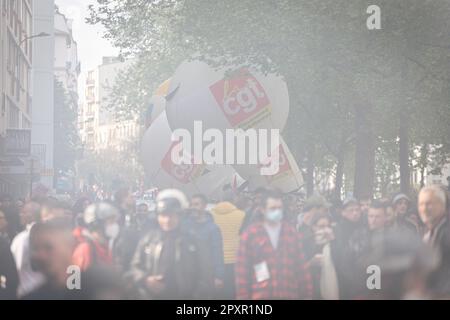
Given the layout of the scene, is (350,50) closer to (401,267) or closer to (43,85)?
(401,267)

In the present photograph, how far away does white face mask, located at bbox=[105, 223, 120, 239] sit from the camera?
12.1 metres

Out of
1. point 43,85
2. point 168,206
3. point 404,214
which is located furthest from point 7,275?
point 43,85

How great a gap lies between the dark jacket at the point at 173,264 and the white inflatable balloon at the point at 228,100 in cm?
1715

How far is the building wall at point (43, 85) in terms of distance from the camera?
70.0 metres

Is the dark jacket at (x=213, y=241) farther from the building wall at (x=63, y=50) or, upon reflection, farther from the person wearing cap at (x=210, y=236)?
the building wall at (x=63, y=50)

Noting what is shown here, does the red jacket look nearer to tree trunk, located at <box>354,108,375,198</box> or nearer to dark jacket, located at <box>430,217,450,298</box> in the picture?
dark jacket, located at <box>430,217,450,298</box>

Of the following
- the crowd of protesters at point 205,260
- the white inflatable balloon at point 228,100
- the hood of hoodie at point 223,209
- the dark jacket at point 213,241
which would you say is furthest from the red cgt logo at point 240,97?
the crowd of protesters at point 205,260

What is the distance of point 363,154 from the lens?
3406 centimetres

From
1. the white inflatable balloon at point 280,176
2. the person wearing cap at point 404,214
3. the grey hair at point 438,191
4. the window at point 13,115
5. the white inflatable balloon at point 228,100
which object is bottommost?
the person wearing cap at point 404,214

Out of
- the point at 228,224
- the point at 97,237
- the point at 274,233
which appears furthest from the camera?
the point at 228,224

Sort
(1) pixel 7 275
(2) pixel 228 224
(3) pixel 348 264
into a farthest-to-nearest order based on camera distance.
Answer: (2) pixel 228 224, (3) pixel 348 264, (1) pixel 7 275

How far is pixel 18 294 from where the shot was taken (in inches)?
458

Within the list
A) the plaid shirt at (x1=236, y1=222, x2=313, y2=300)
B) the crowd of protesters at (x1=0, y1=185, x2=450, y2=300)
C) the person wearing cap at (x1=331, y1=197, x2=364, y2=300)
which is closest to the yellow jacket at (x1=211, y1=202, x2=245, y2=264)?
the person wearing cap at (x1=331, y1=197, x2=364, y2=300)

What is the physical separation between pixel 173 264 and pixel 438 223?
2.67 metres
